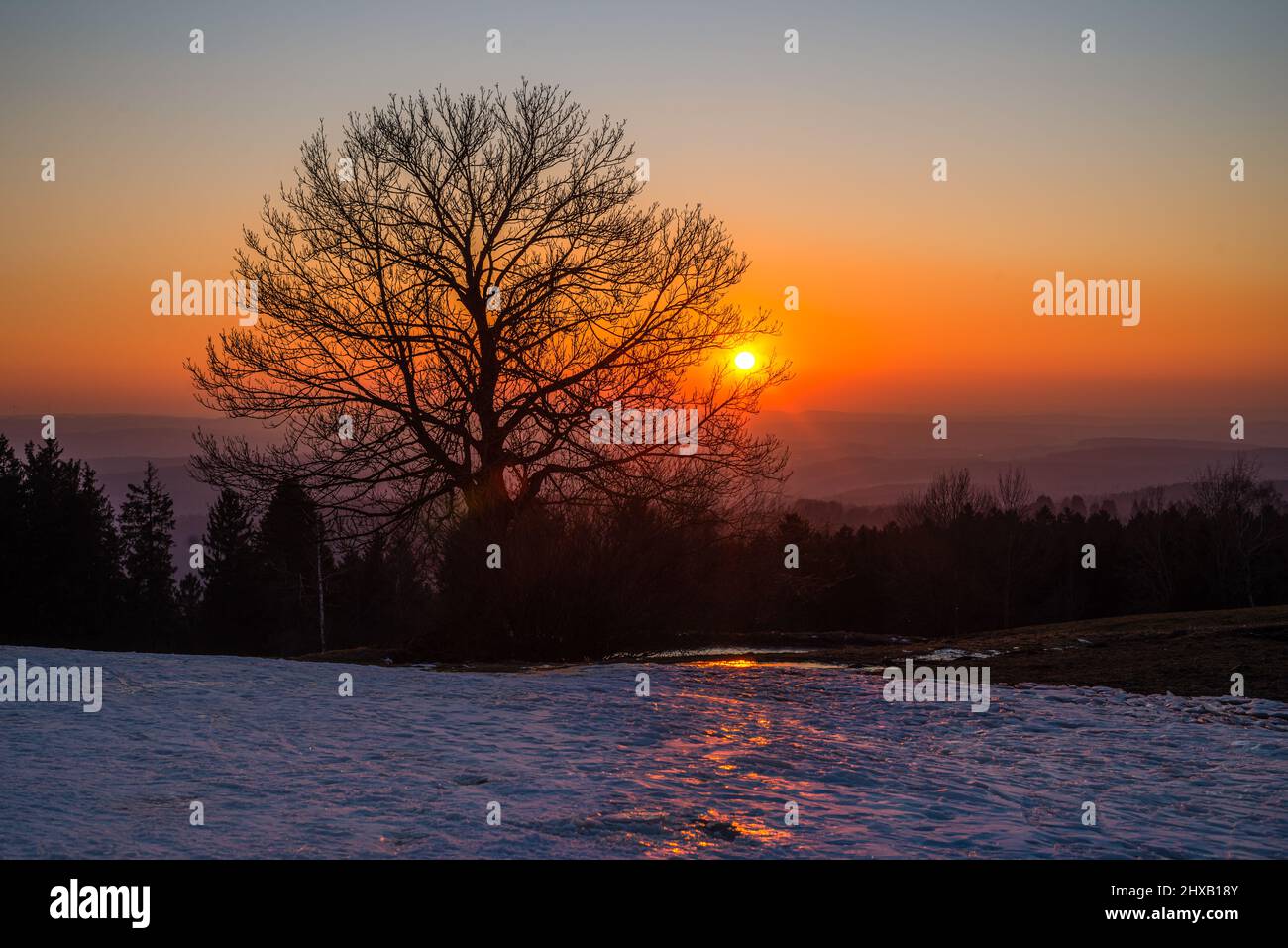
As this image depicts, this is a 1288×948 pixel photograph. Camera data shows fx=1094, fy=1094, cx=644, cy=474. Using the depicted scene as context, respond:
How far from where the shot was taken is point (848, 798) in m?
8.08

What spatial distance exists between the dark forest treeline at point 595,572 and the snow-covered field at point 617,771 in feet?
13.7

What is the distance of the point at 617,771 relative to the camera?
879 cm

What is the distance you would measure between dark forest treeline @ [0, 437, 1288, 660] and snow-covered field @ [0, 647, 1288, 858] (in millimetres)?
4190

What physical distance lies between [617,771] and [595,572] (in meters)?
8.00

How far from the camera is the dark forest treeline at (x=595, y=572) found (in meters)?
Answer: 17.3

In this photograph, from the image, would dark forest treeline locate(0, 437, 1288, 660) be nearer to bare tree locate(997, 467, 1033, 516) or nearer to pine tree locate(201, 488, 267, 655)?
pine tree locate(201, 488, 267, 655)

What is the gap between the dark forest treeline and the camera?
1731 centimetres

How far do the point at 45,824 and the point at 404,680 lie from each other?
7.01 m

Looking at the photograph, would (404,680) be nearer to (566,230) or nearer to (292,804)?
(292,804)

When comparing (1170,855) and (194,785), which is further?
(194,785)

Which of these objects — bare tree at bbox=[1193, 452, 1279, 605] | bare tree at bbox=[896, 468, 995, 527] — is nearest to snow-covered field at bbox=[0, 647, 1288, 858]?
bare tree at bbox=[1193, 452, 1279, 605]

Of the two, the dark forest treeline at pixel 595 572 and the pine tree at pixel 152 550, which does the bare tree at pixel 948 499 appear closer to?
the dark forest treeline at pixel 595 572

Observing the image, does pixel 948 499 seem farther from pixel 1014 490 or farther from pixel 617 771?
Answer: pixel 617 771

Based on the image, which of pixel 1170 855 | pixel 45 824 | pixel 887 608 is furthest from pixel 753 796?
pixel 887 608
